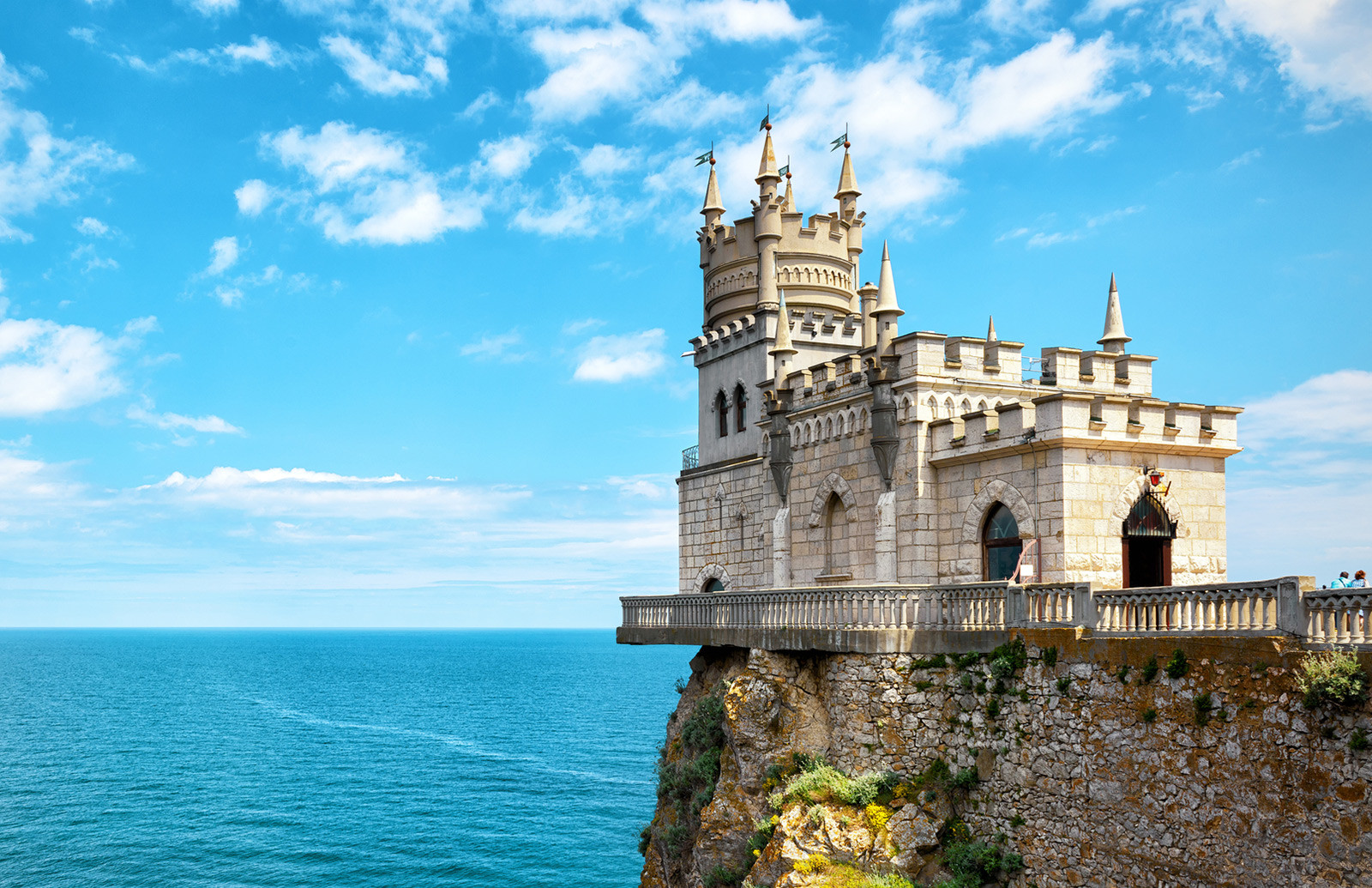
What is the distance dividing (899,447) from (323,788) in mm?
45138

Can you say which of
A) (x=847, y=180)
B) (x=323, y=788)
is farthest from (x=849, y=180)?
(x=323, y=788)

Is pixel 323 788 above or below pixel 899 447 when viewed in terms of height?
below

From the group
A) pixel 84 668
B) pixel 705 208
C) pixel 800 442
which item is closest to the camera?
pixel 800 442

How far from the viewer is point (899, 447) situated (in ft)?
81.4

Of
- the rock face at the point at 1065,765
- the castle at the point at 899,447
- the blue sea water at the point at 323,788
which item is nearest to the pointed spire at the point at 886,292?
the castle at the point at 899,447

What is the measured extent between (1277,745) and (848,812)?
28.4 ft

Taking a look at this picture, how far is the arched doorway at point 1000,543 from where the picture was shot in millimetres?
22250

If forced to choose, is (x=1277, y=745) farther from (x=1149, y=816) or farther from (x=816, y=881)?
(x=816, y=881)

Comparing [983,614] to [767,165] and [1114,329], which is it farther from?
[767,165]

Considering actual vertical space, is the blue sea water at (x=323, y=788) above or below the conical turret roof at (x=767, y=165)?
below

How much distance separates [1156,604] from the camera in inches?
666

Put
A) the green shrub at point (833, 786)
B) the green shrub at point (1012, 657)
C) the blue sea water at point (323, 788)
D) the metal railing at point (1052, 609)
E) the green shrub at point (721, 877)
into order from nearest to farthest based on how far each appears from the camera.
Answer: the metal railing at point (1052, 609), the green shrub at point (1012, 657), the green shrub at point (833, 786), the green shrub at point (721, 877), the blue sea water at point (323, 788)

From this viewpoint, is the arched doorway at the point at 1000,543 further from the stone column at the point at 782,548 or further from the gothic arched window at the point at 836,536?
the stone column at the point at 782,548

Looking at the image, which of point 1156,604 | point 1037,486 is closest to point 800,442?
point 1037,486
